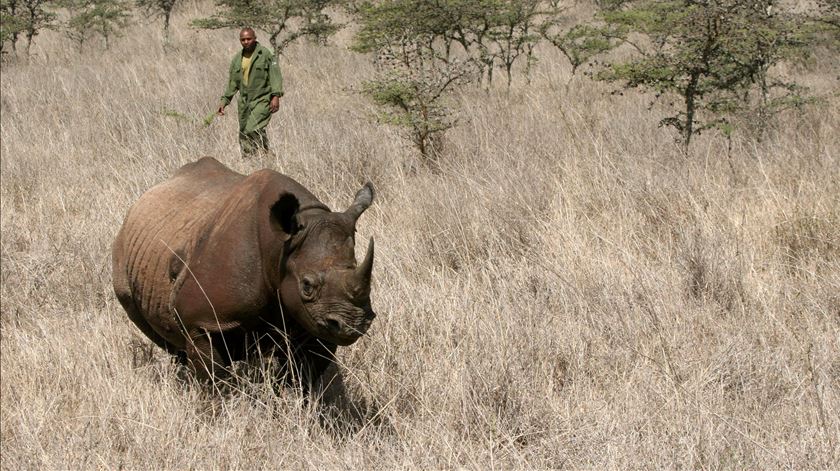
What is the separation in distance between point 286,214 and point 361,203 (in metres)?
0.40

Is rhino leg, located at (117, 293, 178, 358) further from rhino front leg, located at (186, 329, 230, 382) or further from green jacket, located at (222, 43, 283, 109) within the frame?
green jacket, located at (222, 43, 283, 109)

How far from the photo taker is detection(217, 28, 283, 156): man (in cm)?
991

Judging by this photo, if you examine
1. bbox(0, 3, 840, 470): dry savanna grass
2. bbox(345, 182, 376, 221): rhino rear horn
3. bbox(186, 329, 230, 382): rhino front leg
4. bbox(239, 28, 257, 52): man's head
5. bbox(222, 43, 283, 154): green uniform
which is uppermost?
bbox(239, 28, 257, 52): man's head

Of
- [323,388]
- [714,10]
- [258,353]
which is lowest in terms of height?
[323,388]

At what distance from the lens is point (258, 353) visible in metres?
4.25

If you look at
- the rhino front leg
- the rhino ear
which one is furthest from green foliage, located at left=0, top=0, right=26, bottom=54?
the rhino ear

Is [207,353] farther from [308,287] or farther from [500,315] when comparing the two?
[500,315]

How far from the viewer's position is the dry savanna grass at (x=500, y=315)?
3.87 meters

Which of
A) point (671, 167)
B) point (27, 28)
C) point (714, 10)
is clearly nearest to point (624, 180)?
point (671, 167)

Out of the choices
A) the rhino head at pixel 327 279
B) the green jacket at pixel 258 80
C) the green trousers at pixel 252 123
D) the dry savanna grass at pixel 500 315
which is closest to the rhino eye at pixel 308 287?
the rhino head at pixel 327 279

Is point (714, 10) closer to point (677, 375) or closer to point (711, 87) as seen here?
point (711, 87)

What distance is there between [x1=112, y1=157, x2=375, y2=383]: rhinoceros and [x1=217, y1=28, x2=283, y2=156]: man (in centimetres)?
509

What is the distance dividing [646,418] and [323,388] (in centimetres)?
161

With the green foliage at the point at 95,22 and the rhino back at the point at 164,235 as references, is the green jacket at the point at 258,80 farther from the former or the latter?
the green foliage at the point at 95,22
